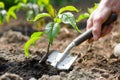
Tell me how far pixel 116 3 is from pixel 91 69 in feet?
1.77

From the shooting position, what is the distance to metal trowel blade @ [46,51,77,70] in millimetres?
2740

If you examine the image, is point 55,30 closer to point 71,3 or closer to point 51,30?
point 51,30

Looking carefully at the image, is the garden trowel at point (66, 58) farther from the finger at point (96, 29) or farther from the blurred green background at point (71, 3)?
the blurred green background at point (71, 3)

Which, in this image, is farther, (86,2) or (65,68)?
(86,2)

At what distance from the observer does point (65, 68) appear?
2.71 m

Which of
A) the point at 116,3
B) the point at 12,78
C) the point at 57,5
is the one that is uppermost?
the point at 57,5

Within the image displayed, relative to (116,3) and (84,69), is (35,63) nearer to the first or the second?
(84,69)

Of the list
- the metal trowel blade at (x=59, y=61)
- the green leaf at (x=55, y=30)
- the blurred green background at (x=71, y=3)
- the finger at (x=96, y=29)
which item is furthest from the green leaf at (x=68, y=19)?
the blurred green background at (x=71, y=3)

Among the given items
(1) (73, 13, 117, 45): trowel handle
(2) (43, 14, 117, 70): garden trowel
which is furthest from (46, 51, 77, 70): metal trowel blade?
(1) (73, 13, 117, 45): trowel handle

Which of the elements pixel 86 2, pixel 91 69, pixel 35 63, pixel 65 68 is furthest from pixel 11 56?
pixel 86 2

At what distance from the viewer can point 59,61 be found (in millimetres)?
2771

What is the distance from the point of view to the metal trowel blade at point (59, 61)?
2740mm

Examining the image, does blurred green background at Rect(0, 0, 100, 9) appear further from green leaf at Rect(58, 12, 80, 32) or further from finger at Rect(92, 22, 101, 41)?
green leaf at Rect(58, 12, 80, 32)

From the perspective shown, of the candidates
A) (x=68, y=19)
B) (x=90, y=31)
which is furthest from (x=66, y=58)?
(x=68, y=19)
